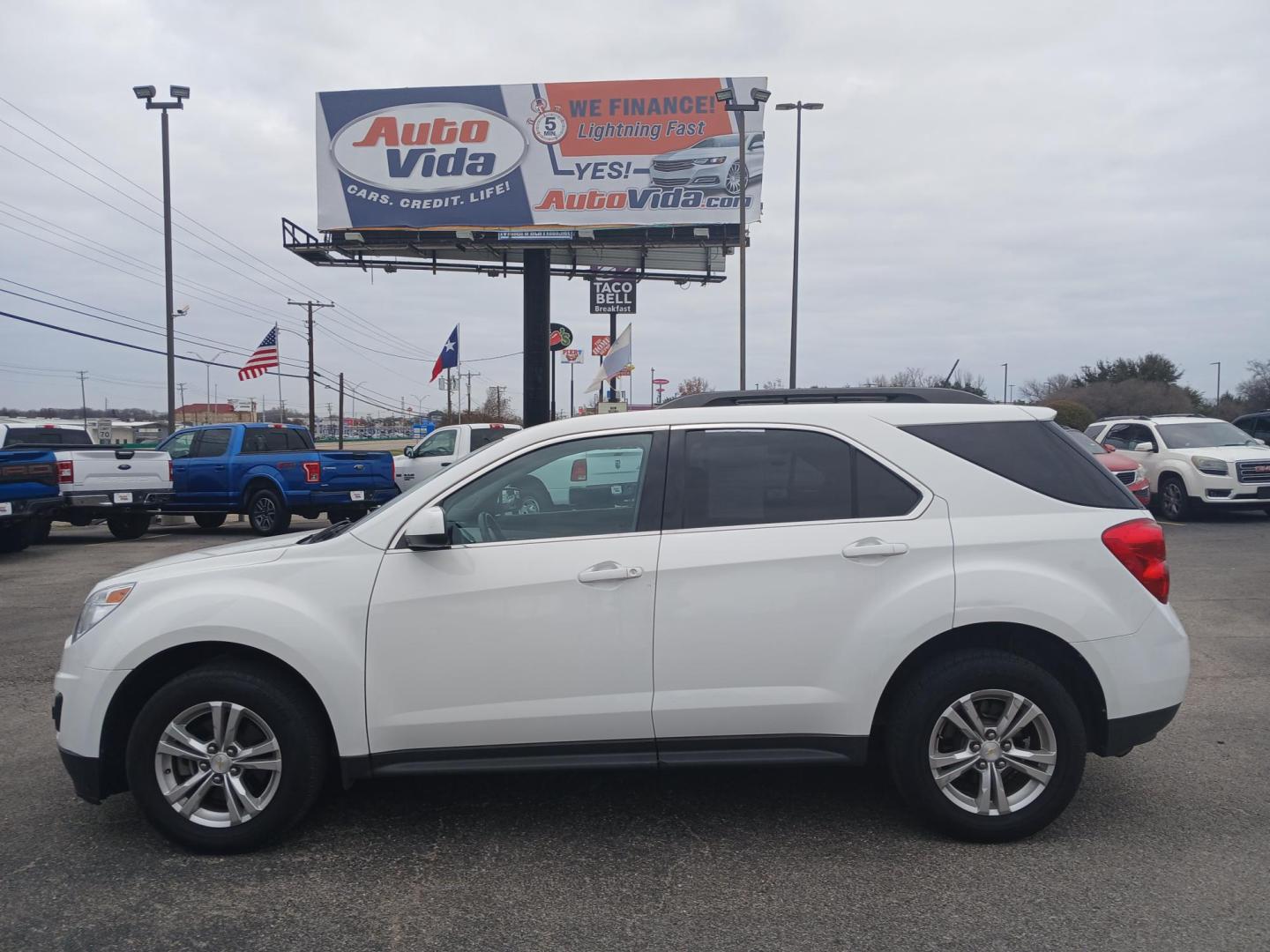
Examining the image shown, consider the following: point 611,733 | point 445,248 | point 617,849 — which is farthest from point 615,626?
point 445,248

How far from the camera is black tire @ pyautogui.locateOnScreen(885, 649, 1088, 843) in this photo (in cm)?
381

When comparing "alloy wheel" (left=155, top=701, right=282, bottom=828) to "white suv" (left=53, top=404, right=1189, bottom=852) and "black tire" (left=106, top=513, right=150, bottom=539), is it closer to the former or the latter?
"white suv" (left=53, top=404, right=1189, bottom=852)

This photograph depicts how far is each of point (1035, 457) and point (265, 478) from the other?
14.1 m

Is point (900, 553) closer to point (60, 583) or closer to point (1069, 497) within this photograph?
point (1069, 497)

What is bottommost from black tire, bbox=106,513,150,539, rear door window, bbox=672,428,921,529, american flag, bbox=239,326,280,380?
black tire, bbox=106,513,150,539

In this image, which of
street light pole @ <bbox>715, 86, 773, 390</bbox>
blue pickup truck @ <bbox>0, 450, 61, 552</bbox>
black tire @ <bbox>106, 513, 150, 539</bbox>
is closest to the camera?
blue pickup truck @ <bbox>0, 450, 61, 552</bbox>

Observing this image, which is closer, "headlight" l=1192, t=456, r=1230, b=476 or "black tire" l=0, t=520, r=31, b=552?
"black tire" l=0, t=520, r=31, b=552

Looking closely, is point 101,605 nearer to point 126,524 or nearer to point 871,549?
point 871,549

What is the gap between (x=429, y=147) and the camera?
26.0 m

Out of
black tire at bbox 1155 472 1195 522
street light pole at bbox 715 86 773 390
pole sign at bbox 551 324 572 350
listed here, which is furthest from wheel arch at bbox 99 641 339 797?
pole sign at bbox 551 324 572 350

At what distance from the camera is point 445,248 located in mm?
27078

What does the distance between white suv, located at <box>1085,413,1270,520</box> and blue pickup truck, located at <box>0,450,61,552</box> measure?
17139mm

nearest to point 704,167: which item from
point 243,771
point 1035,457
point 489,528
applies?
point 1035,457

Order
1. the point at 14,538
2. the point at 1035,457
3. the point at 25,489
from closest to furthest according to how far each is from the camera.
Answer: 1. the point at 1035,457
2. the point at 25,489
3. the point at 14,538
